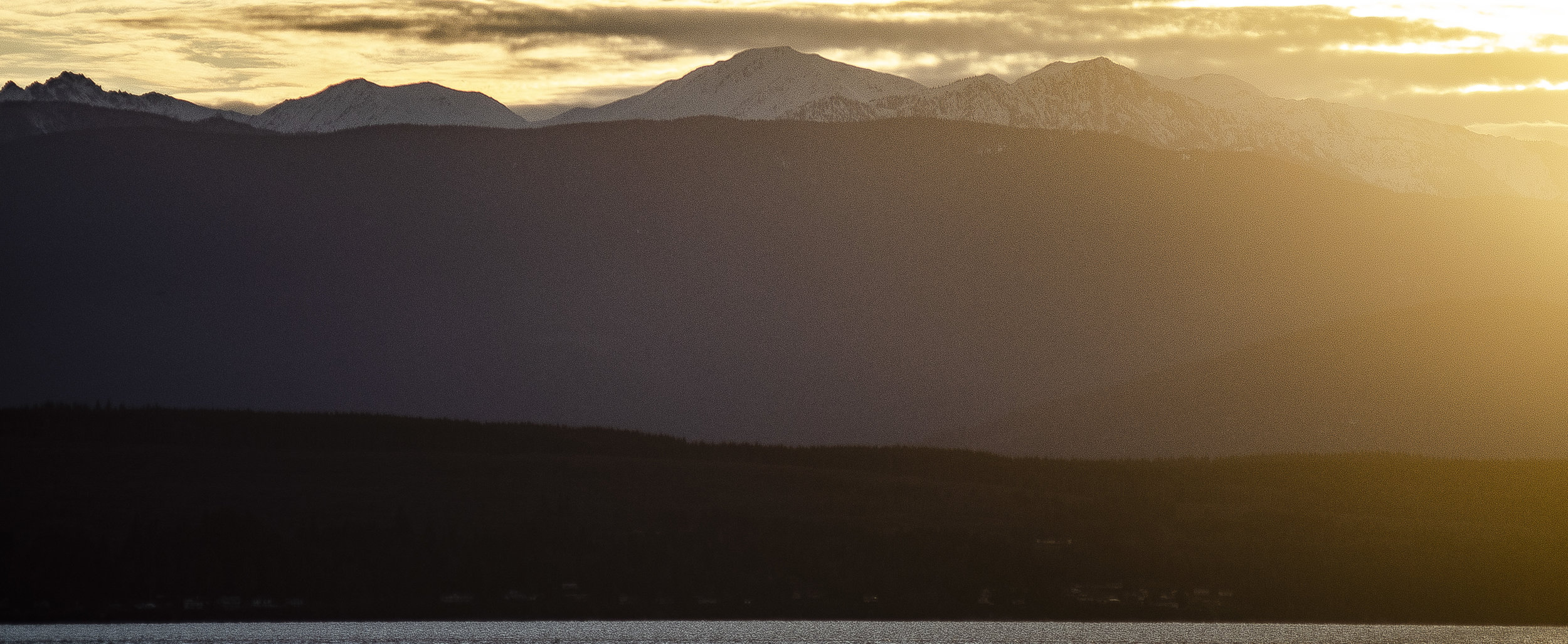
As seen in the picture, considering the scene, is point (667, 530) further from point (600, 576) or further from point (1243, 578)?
point (1243, 578)

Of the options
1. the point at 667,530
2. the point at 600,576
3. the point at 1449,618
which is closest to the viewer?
the point at 1449,618

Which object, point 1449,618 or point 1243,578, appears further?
point 1243,578

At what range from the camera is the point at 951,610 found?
173125 millimetres

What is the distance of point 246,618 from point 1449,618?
145 metres

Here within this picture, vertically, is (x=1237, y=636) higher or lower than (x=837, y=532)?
higher

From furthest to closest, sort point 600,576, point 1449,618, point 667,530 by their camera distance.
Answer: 1. point 667,530
2. point 600,576
3. point 1449,618

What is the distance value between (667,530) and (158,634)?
73.7 metres

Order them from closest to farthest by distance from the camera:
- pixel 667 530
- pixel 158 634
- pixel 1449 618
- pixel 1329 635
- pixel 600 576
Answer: pixel 158 634, pixel 1329 635, pixel 1449 618, pixel 600 576, pixel 667 530

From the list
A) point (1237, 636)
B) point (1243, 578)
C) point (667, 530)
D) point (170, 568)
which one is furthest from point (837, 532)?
point (170, 568)

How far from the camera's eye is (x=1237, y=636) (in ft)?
463

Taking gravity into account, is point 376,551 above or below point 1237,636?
below

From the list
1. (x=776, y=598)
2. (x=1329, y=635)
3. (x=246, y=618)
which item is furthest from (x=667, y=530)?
(x=1329, y=635)

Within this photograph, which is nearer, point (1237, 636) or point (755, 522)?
point (1237, 636)

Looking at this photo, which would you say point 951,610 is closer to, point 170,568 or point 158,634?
point 158,634
